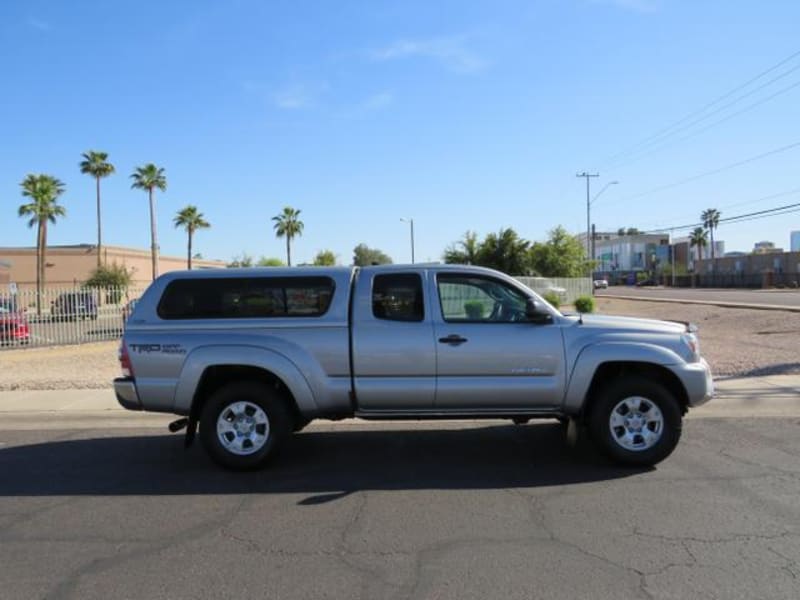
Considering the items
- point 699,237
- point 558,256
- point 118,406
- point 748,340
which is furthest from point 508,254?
point 699,237

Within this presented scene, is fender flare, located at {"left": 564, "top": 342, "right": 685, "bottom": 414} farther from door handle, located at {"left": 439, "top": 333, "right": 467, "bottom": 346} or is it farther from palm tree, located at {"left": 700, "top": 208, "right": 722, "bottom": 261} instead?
palm tree, located at {"left": 700, "top": 208, "right": 722, "bottom": 261}

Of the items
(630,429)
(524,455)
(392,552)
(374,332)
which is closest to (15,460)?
(374,332)

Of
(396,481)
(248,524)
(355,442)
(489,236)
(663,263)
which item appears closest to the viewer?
(248,524)

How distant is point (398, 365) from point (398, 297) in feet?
2.19

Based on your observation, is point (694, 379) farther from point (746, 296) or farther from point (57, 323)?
point (746, 296)

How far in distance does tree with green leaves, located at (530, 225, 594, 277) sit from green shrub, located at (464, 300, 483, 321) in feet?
147

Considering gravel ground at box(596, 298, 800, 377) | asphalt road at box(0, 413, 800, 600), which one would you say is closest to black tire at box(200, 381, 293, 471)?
asphalt road at box(0, 413, 800, 600)

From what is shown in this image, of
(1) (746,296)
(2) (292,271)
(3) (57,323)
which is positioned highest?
(2) (292,271)

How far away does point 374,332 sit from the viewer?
20.6ft

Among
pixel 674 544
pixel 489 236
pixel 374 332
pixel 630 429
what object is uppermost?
pixel 489 236

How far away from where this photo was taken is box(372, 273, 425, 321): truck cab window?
638 centimetres

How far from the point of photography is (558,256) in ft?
167

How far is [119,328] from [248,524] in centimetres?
1969

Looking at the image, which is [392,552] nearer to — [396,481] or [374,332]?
[396,481]
